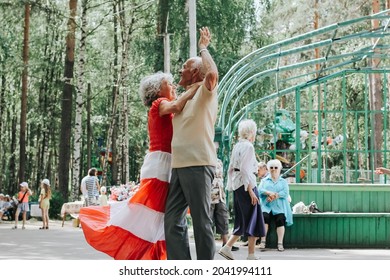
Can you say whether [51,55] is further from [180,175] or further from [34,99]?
[180,175]

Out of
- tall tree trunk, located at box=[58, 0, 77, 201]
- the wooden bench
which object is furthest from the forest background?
the wooden bench

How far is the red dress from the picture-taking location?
6.91 m

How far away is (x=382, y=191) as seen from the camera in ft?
46.3

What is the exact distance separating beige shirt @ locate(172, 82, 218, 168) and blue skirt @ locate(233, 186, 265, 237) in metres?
3.50

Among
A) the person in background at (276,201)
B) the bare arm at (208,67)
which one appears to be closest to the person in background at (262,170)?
the person in background at (276,201)

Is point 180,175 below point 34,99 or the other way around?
below

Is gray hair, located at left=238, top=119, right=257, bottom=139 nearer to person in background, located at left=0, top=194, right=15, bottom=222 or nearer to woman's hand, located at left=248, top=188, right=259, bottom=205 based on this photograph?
woman's hand, located at left=248, top=188, right=259, bottom=205

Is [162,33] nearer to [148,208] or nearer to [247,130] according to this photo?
[247,130]

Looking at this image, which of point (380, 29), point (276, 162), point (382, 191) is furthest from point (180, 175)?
point (380, 29)

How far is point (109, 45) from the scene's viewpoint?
40.2m

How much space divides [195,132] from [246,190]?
3.45 metres

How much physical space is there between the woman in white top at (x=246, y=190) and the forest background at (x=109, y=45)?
46.2ft
